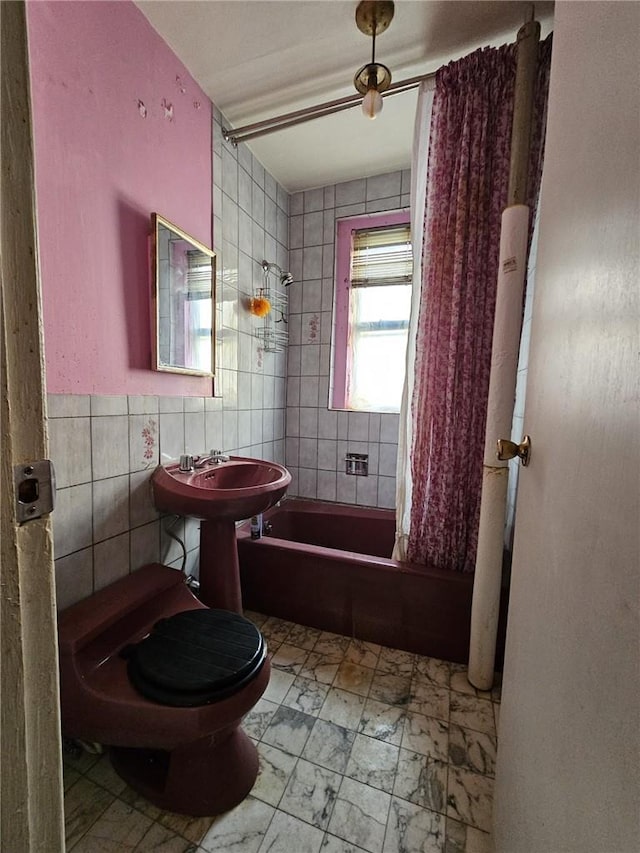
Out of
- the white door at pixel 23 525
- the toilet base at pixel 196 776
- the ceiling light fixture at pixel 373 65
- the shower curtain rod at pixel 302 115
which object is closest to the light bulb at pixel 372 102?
the ceiling light fixture at pixel 373 65

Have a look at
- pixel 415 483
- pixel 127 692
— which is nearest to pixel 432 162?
pixel 415 483

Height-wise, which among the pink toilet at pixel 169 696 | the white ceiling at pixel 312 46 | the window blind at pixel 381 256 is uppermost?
the white ceiling at pixel 312 46

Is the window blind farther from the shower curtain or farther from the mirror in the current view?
the mirror

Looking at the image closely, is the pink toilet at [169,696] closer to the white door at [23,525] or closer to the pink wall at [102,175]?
the white door at [23,525]

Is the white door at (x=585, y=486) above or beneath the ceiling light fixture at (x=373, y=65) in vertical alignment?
beneath

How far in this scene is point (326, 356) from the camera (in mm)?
2461

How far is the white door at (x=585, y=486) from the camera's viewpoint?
332mm

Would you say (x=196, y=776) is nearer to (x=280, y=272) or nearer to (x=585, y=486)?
(x=585, y=486)

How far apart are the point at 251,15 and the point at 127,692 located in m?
2.25

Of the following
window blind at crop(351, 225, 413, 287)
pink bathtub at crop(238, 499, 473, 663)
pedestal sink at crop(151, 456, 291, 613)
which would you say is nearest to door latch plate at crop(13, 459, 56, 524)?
pedestal sink at crop(151, 456, 291, 613)

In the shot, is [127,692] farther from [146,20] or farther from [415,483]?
[146,20]

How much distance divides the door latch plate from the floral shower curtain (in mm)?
1412

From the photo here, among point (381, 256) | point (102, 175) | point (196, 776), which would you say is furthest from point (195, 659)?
point (381, 256)

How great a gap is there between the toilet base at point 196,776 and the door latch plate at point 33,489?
929mm
